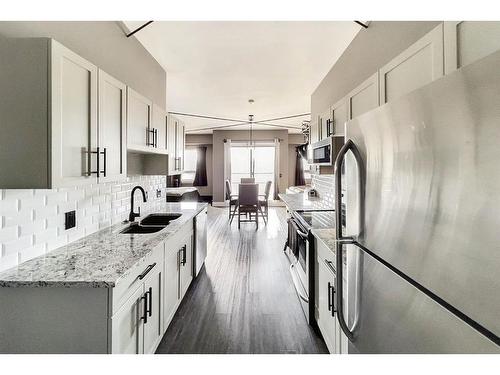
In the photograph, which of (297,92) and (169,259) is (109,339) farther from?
(297,92)

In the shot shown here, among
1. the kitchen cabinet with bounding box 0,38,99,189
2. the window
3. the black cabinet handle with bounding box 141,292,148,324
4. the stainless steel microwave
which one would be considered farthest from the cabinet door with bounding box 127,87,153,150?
the window

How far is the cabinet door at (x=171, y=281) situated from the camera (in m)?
1.89

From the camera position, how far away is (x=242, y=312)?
2348 mm

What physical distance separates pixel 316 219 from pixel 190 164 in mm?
8410

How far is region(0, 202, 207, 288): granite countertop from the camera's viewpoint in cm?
111

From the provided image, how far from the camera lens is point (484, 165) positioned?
1.80 feet

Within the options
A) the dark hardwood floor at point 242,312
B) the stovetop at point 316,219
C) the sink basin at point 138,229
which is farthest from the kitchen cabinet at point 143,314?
the stovetop at point 316,219

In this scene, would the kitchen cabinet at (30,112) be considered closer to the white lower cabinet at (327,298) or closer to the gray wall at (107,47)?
the gray wall at (107,47)

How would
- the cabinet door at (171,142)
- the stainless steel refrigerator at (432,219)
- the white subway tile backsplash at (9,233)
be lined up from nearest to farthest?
the stainless steel refrigerator at (432,219) → the white subway tile backsplash at (9,233) → the cabinet door at (171,142)

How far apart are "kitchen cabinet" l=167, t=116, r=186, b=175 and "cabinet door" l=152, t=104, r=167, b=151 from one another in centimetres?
12

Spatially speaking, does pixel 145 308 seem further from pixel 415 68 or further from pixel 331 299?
pixel 415 68

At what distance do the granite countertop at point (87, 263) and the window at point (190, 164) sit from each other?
829 cm

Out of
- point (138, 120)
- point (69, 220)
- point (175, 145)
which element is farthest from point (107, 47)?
point (69, 220)
